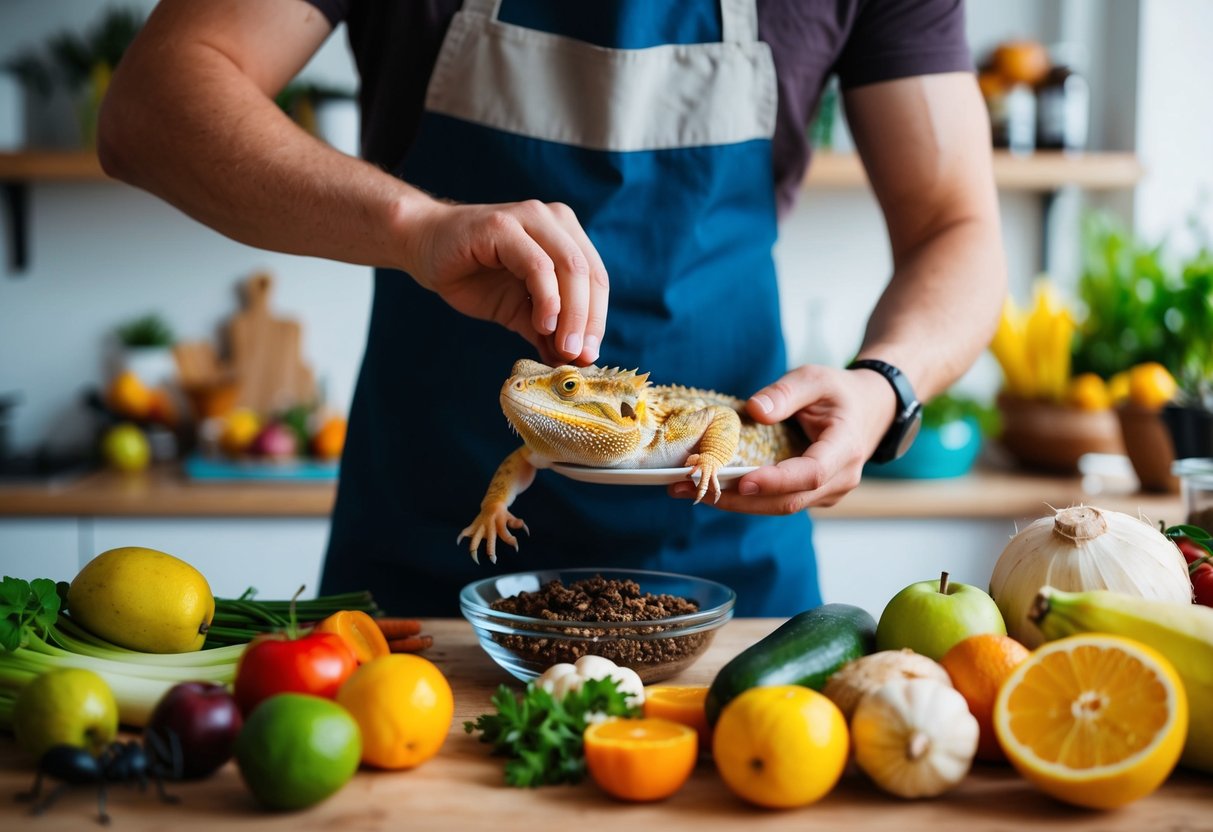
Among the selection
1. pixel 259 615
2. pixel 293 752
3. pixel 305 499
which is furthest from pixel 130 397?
pixel 293 752

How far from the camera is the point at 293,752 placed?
3.05ft

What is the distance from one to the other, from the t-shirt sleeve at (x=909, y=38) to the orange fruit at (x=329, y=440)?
2.09 m

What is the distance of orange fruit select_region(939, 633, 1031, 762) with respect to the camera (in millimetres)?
1062

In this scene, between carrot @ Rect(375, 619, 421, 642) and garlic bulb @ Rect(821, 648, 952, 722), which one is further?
carrot @ Rect(375, 619, 421, 642)

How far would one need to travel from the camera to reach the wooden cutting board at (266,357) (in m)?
3.79

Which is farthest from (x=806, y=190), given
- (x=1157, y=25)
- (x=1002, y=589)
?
(x=1002, y=589)

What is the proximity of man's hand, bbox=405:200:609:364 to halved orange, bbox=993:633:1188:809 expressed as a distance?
615 mm

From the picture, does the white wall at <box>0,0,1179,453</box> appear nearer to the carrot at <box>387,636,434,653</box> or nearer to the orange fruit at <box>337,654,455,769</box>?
the carrot at <box>387,636,434,653</box>

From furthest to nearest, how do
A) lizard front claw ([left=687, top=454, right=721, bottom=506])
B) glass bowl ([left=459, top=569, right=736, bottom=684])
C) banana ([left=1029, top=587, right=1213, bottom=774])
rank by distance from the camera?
lizard front claw ([left=687, top=454, right=721, bottom=506]) < glass bowl ([left=459, top=569, right=736, bottom=684]) < banana ([left=1029, top=587, right=1213, bottom=774])

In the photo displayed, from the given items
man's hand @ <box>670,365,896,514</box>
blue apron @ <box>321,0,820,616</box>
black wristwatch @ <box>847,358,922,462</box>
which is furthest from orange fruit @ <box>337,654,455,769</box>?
black wristwatch @ <box>847,358,922,462</box>

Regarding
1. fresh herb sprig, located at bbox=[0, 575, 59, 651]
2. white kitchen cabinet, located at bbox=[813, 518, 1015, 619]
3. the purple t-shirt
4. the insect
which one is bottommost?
white kitchen cabinet, located at bbox=[813, 518, 1015, 619]

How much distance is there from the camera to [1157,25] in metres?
3.65

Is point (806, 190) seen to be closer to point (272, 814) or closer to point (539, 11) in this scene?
point (539, 11)

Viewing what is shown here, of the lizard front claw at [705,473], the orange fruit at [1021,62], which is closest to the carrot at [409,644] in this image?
the lizard front claw at [705,473]
